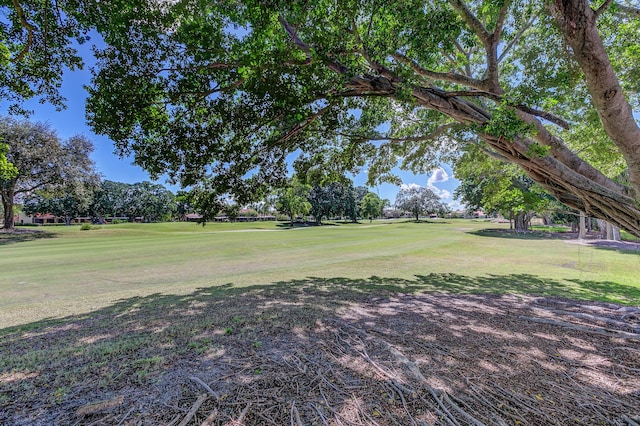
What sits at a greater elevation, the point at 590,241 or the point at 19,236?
the point at 19,236

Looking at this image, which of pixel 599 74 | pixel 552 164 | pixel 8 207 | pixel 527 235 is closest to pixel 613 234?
pixel 527 235

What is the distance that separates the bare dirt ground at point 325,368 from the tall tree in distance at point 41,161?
3642cm

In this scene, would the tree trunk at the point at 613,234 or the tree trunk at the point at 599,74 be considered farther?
the tree trunk at the point at 613,234

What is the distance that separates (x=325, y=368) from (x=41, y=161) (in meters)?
41.5

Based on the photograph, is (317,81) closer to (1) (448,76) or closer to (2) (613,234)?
(1) (448,76)

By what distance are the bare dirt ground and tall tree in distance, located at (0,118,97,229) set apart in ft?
119

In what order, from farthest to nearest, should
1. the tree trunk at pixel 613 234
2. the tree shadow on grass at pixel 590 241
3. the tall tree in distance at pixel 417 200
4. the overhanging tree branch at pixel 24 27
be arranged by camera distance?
1. the tall tree in distance at pixel 417 200
2. the tree trunk at pixel 613 234
3. the tree shadow on grass at pixel 590 241
4. the overhanging tree branch at pixel 24 27

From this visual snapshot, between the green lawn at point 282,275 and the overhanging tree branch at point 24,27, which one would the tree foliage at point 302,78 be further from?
the green lawn at point 282,275

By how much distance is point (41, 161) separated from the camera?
2964cm

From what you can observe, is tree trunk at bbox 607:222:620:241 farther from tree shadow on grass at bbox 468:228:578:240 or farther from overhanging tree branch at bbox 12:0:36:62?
overhanging tree branch at bbox 12:0:36:62

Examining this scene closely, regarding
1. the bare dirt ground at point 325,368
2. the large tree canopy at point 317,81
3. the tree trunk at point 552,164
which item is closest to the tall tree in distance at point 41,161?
the large tree canopy at point 317,81

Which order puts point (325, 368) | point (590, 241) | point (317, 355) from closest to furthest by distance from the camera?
point (325, 368)
point (317, 355)
point (590, 241)

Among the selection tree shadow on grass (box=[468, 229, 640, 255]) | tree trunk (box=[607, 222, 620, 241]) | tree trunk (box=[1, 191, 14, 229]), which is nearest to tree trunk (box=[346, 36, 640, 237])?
tree shadow on grass (box=[468, 229, 640, 255])

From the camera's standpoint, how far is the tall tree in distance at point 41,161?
2856 cm
